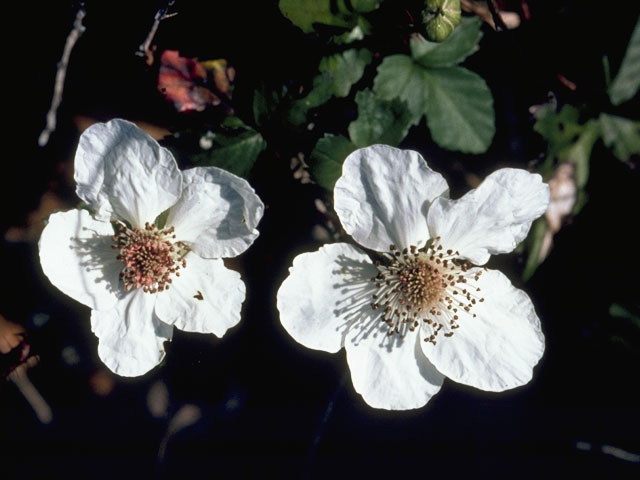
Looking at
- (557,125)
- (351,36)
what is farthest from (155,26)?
(557,125)

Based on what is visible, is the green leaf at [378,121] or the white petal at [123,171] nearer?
the white petal at [123,171]

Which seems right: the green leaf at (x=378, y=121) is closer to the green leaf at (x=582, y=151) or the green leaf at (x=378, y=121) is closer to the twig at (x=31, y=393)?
the green leaf at (x=582, y=151)

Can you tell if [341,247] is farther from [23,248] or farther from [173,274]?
[23,248]

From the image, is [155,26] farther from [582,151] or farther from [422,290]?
[582,151]

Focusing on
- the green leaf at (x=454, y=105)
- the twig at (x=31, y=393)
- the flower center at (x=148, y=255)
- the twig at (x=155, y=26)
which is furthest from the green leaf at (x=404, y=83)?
the twig at (x=31, y=393)

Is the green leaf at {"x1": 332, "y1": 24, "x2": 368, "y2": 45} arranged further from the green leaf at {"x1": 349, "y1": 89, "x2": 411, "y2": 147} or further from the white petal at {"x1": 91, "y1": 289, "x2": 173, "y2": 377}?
the white petal at {"x1": 91, "y1": 289, "x2": 173, "y2": 377}

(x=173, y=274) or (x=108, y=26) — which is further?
(x=108, y=26)

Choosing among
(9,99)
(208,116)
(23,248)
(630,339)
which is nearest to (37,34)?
(9,99)
